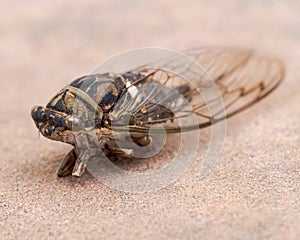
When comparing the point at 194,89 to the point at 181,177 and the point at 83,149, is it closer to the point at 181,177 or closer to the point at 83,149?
the point at 181,177

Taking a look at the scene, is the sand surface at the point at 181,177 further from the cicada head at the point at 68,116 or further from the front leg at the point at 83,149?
the cicada head at the point at 68,116

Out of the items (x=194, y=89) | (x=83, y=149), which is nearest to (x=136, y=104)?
(x=83, y=149)

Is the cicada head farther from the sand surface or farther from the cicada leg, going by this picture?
the sand surface

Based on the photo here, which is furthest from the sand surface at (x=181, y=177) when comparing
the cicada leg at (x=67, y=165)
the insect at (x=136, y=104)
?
the insect at (x=136, y=104)

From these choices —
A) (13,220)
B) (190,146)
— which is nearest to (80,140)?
(13,220)

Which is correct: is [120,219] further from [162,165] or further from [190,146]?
[190,146]

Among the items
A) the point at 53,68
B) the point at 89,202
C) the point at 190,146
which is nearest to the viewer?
the point at 89,202

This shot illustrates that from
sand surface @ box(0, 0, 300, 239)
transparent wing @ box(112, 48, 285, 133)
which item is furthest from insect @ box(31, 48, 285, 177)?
sand surface @ box(0, 0, 300, 239)
